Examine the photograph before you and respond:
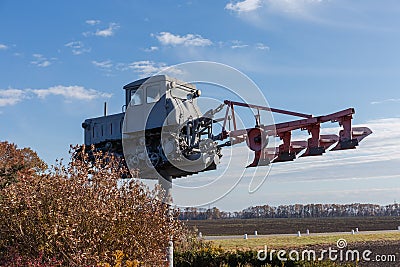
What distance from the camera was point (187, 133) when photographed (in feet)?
37.0

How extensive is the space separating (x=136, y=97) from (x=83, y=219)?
479cm

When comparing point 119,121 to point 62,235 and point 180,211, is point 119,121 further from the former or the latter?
point 62,235

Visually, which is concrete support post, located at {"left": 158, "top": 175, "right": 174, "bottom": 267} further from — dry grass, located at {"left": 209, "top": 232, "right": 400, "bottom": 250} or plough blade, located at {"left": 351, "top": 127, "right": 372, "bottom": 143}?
dry grass, located at {"left": 209, "top": 232, "right": 400, "bottom": 250}

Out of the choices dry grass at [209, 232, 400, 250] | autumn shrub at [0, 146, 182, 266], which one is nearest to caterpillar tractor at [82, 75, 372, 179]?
autumn shrub at [0, 146, 182, 266]

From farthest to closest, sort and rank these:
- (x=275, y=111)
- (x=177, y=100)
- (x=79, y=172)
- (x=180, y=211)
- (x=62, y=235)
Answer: (x=177, y=100), (x=275, y=111), (x=180, y=211), (x=79, y=172), (x=62, y=235)

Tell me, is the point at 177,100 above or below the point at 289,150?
above

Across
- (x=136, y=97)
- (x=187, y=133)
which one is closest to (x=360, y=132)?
(x=187, y=133)

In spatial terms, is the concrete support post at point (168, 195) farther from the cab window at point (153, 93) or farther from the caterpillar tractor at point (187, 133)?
the cab window at point (153, 93)

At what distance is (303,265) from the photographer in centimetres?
1006

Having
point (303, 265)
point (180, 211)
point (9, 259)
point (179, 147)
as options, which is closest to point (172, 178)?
point (179, 147)

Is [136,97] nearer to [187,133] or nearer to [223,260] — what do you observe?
[187,133]

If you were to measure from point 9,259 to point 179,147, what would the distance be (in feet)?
14.3

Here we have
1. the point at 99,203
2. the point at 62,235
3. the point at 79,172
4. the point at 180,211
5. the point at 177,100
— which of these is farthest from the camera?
the point at 177,100

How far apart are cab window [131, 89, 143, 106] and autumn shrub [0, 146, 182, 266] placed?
301cm
